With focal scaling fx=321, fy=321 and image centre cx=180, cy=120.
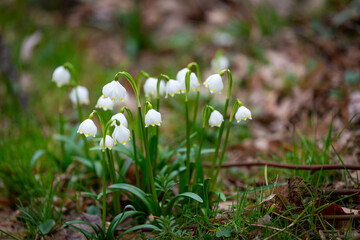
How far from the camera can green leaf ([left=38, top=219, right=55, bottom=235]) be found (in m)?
1.95

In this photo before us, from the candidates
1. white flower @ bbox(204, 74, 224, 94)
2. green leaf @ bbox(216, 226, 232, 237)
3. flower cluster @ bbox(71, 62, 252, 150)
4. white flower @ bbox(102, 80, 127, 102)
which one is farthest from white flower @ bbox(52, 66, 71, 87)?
green leaf @ bbox(216, 226, 232, 237)

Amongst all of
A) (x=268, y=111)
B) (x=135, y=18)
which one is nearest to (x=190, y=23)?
(x=135, y=18)

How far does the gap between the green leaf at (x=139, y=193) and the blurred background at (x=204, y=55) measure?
1.03 m

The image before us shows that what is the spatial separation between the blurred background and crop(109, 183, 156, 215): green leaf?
3.39ft

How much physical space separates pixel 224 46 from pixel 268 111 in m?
1.51

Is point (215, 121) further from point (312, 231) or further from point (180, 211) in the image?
point (312, 231)

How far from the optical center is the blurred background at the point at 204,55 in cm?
326

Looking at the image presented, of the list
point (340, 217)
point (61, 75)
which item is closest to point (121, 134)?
point (61, 75)

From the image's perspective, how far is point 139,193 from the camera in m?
1.84

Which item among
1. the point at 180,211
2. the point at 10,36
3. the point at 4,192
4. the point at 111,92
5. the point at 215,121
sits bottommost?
the point at 4,192

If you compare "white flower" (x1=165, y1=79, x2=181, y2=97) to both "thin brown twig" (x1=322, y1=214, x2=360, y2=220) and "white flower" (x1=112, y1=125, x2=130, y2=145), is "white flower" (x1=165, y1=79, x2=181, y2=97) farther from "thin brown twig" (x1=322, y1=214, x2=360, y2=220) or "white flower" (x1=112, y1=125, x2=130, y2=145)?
"thin brown twig" (x1=322, y1=214, x2=360, y2=220)

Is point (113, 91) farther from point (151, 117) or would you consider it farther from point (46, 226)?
point (46, 226)

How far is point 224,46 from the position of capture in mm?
4852

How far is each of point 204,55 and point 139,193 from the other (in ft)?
11.0
